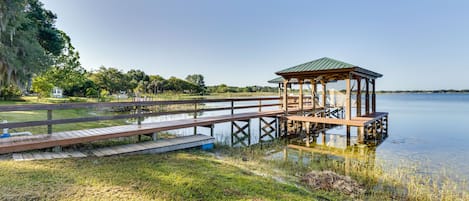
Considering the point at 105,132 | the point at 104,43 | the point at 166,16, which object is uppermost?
the point at 166,16

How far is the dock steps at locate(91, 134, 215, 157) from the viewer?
5262 millimetres

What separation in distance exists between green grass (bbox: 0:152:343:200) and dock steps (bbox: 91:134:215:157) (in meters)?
0.64

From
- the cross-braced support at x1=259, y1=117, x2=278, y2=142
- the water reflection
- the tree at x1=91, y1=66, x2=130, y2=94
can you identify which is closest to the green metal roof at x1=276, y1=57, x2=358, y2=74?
the cross-braced support at x1=259, y1=117, x2=278, y2=142

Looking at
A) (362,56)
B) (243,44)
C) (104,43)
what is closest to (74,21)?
(104,43)

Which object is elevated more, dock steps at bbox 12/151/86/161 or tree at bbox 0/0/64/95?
tree at bbox 0/0/64/95

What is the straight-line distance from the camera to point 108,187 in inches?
126

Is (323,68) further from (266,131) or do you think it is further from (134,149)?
(134,149)

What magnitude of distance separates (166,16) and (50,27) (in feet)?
25.4

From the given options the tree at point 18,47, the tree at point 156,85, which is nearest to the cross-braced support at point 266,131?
the tree at point 18,47

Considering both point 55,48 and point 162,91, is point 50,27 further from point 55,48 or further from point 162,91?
point 162,91

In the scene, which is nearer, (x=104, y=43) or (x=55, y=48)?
(x=55, y=48)

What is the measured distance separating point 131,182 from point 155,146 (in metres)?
2.46

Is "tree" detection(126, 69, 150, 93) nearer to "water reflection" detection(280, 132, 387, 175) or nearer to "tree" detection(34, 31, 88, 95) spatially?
"tree" detection(34, 31, 88, 95)

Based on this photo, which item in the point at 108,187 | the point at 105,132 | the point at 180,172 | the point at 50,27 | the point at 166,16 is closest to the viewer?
the point at 108,187
